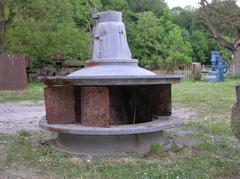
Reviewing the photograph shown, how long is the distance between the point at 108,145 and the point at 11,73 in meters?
11.7

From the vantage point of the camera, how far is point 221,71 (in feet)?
71.2

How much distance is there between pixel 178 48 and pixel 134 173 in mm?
47762

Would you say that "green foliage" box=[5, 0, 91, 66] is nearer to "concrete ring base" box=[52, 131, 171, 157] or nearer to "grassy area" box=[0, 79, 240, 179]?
"grassy area" box=[0, 79, 240, 179]

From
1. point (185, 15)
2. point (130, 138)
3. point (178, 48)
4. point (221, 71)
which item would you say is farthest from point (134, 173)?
point (185, 15)

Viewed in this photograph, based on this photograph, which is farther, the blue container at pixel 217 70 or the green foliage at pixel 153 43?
the green foliage at pixel 153 43

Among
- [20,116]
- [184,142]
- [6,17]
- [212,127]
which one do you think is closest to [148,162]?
[184,142]

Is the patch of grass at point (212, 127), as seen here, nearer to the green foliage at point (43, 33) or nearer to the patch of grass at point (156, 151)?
the patch of grass at point (156, 151)

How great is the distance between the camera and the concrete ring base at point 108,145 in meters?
4.50

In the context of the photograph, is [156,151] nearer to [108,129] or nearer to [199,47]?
[108,129]

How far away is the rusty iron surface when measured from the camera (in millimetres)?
15352

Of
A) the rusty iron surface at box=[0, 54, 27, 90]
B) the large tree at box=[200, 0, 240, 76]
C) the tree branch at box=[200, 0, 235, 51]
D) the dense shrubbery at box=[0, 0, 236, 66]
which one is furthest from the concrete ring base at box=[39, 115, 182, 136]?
the tree branch at box=[200, 0, 235, 51]

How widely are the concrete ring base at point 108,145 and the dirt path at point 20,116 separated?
2.01m

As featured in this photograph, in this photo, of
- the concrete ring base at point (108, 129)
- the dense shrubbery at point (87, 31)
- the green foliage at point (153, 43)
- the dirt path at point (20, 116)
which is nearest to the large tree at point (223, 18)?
the dense shrubbery at point (87, 31)

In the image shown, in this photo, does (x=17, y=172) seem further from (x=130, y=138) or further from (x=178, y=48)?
(x=178, y=48)
